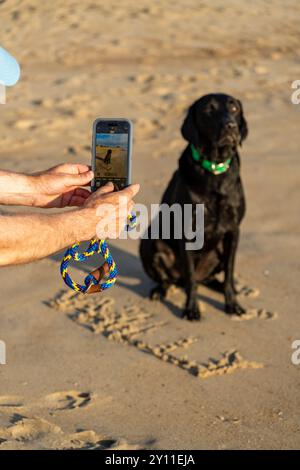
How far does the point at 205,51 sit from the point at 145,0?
9.95 feet

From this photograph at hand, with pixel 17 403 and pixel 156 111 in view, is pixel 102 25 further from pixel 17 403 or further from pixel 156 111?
pixel 17 403

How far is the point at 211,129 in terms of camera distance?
19.1 ft

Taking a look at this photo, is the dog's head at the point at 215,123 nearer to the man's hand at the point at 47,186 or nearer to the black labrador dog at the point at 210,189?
the black labrador dog at the point at 210,189

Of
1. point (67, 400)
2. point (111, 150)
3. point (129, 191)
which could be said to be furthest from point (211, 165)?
point (129, 191)

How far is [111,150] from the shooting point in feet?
12.4

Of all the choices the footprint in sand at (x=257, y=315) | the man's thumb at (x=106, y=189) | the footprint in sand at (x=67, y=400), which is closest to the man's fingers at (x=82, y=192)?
the man's thumb at (x=106, y=189)

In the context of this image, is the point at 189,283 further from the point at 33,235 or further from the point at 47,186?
the point at 33,235

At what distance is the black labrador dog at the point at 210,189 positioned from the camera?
582 cm

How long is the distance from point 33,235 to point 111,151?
26.5 inches

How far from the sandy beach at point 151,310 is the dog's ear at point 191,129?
47.4 inches

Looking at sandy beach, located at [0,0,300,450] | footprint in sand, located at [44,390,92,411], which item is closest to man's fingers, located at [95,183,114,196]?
sandy beach, located at [0,0,300,450]

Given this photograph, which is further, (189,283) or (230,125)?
(189,283)

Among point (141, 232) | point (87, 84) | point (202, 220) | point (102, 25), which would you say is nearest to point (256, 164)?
point (141, 232)

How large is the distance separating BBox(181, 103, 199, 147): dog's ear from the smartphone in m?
2.11
